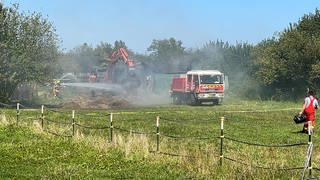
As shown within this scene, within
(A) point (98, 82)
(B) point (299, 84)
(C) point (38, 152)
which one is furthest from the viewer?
(A) point (98, 82)

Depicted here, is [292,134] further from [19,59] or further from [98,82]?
[98,82]

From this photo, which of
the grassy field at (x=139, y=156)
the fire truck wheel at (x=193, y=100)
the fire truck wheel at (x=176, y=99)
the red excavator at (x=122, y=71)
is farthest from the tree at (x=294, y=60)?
the grassy field at (x=139, y=156)

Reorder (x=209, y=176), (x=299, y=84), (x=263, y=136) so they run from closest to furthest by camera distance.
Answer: (x=209, y=176), (x=263, y=136), (x=299, y=84)

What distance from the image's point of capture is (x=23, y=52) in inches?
1564

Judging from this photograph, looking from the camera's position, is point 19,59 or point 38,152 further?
point 19,59

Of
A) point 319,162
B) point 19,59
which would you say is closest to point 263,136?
point 319,162

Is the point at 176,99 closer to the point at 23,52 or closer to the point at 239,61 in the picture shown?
the point at 23,52

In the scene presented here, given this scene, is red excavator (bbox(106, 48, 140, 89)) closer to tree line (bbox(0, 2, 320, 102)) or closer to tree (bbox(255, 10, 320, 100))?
tree line (bbox(0, 2, 320, 102))

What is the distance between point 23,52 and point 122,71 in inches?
733

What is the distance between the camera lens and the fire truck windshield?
44406 mm

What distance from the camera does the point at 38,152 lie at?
1545 centimetres

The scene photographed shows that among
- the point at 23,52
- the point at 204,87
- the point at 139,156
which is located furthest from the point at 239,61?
the point at 139,156

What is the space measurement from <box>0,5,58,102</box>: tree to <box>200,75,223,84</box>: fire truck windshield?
11656 millimetres

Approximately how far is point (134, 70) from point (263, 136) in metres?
35.4
